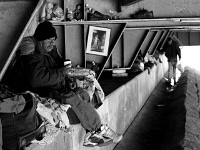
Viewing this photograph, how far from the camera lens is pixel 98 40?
10242mm

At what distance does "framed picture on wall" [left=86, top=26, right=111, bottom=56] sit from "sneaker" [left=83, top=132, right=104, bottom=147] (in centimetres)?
391

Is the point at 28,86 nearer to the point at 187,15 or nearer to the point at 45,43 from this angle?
the point at 45,43

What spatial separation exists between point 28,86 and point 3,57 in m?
1.38

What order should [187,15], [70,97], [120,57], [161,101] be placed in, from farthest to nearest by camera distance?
1. [161,101]
2. [120,57]
3. [187,15]
4. [70,97]

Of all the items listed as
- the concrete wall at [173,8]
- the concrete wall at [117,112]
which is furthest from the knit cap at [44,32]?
the concrete wall at [173,8]

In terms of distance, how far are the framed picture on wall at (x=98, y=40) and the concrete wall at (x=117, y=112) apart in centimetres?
116

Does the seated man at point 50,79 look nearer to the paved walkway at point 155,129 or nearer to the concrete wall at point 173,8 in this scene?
the paved walkway at point 155,129

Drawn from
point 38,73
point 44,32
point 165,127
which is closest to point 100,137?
point 38,73

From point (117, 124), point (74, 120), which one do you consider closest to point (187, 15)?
point (117, 124)

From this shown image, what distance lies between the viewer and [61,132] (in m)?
5.30

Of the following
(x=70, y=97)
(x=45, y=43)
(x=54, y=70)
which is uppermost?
(x=45, y=43)

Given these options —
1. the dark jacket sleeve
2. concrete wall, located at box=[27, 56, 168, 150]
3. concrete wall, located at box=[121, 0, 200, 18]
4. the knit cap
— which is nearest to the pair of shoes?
concrete wall, located at box=[27, 56, 168, 150]

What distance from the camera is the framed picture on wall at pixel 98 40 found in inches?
392

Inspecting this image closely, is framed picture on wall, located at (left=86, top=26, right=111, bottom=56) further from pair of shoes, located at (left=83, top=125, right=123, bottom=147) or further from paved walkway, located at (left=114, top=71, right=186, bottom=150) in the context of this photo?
pair of shoes, located at (left=83, top=125, right=123, bottom=147)
